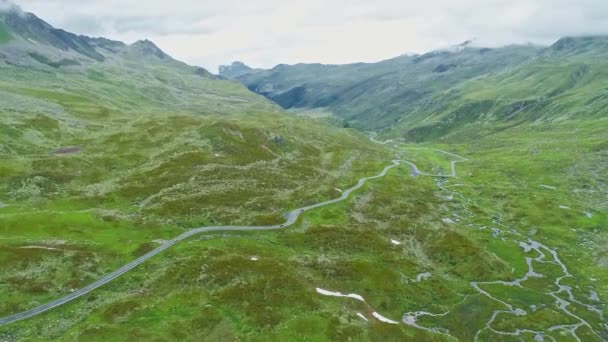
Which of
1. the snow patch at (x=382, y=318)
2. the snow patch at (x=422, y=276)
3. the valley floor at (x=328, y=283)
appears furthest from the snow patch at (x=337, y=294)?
the snow patch at (x=422, y=276)

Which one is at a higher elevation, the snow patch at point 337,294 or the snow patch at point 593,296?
the snow patch at point 337,294

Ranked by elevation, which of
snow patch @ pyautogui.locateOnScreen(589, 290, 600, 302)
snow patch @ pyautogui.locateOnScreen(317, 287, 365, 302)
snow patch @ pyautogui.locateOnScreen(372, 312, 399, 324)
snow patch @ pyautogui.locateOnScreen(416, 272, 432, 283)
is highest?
snow patch @ pyautogui.locateOnScreen(317, 287, 365, 302)

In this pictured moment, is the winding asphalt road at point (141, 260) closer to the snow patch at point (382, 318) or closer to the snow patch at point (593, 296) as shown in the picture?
the snow patch at point (382, 318)

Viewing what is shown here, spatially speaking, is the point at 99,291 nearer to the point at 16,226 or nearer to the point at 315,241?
the point at 16,226

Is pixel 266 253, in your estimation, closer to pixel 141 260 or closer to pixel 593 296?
pixel 141 260

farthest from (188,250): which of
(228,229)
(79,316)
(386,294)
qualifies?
(386,294)

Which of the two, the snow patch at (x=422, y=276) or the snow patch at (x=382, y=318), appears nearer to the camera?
the snow patch at (x=382, y=318)

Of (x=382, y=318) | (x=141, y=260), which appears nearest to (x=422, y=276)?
(x=382, y=318)

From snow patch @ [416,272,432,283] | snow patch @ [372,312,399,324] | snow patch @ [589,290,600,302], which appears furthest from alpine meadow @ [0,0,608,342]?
snow patch @ [372,312,399,324]

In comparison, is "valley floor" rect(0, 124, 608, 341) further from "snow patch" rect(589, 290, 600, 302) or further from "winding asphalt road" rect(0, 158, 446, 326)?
"winding asphalt road" rect(0, 158, 446, 326)

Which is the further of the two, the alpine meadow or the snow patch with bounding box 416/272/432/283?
the snow patch with bounding box 416/272/432/283

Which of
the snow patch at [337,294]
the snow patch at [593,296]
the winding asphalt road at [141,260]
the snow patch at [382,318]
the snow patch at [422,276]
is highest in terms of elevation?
the winding asphalt road at [141,260]
